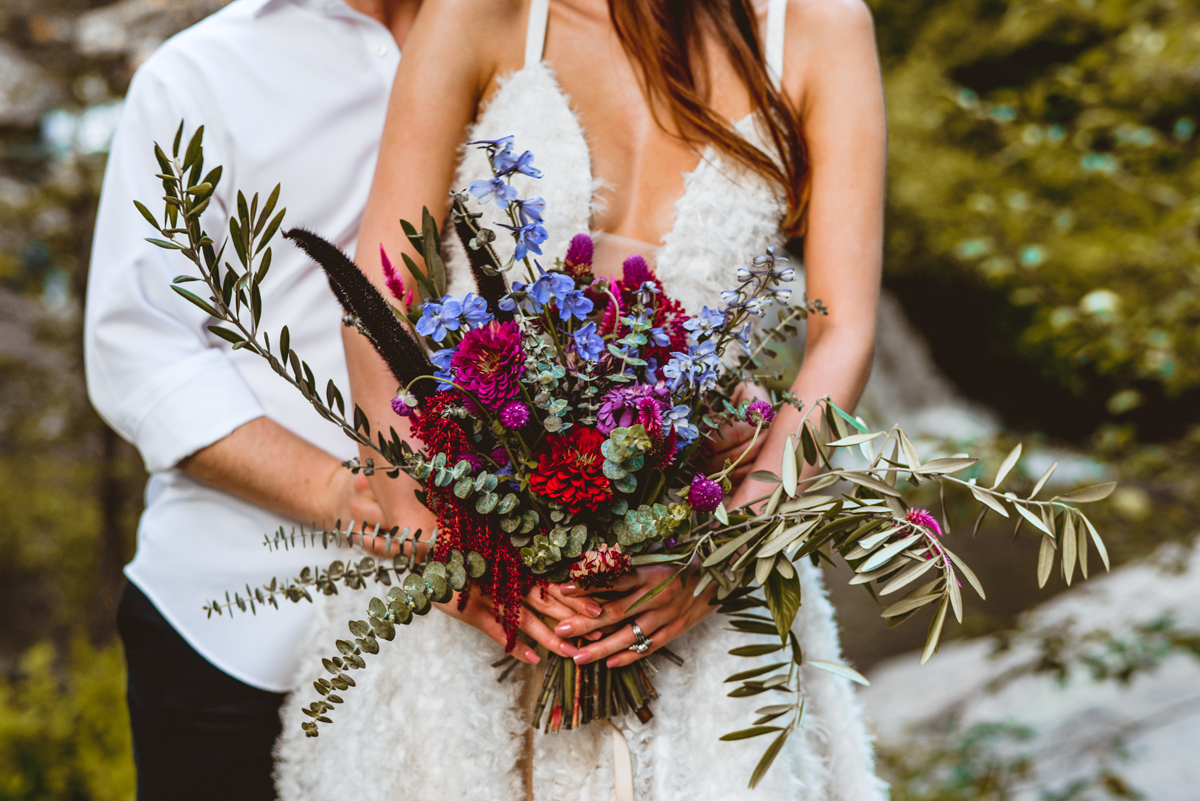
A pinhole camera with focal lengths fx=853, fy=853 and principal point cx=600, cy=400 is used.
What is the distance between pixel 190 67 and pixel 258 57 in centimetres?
12

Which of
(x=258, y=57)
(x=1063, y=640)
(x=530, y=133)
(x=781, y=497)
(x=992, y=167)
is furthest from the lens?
(x=992, y=167)

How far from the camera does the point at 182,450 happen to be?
141 cm

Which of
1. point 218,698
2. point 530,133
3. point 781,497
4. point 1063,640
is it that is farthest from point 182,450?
point 1063,640

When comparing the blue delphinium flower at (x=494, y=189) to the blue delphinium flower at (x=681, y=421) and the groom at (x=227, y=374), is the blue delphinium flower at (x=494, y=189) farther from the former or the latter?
the groom at (x=227, y=374)

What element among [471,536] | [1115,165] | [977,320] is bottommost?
[977,320]

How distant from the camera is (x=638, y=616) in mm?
1129

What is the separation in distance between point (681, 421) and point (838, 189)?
60 cm

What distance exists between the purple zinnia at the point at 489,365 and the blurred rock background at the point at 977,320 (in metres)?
0.93

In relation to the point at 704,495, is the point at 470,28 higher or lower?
higher

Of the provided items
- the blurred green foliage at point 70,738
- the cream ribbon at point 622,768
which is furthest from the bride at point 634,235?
the blurred green foliage at point 70,738

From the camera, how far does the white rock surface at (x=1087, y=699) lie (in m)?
2.85

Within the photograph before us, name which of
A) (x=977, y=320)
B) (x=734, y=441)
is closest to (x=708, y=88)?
(x=734, y=441)

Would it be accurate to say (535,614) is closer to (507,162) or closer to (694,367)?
(694,367)

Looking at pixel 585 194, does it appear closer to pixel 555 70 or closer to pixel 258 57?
pixel 555 70
